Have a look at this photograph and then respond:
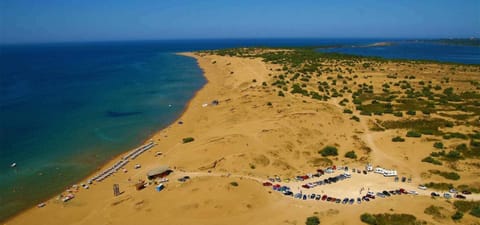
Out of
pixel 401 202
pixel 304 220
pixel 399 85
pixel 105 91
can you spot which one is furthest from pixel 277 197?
pixel 105 91

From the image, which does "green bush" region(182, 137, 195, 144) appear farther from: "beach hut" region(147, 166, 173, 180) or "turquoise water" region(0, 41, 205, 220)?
"beach hut" region(147, 166, 173, 180)

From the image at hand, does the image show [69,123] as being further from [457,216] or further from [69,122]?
[457,216]

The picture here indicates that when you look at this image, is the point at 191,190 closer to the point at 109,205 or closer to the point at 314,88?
the point at 109,205

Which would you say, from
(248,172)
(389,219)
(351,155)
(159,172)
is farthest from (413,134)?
(159,172)

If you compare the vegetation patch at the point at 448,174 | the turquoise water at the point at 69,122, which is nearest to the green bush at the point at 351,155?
the vegetation patch at the point at 448,174

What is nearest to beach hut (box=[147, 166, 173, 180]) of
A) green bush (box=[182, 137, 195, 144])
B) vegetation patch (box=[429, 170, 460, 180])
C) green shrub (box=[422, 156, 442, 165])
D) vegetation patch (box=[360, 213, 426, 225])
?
green bush (box=[182, 137, 195, 144])

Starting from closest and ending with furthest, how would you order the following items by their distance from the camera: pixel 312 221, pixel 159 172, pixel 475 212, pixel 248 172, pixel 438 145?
pixel 312 221, pixel 475 212, pixel 159 172, pixel 248 172, pixel 438 145
